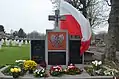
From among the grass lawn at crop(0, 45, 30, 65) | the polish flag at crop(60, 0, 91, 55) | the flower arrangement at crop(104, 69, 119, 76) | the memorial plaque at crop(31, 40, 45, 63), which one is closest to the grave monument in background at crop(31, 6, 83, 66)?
the memorial plaque at crop(31, 40, 45, 63)

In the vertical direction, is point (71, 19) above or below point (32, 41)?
above

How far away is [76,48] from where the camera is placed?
45.5ft

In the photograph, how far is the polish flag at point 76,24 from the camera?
44.8ft

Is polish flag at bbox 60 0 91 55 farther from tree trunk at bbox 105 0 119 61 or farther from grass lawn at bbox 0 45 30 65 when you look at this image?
grass lawn at bbox 0 45 30 65

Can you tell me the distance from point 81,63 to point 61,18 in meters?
2.86

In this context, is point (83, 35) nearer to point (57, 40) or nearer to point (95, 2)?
point (57, 40)

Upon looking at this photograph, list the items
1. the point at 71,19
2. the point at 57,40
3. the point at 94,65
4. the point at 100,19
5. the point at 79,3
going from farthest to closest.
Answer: the point at 100,19 → the point at 79,3 → the point at 71,19 → the point at 57,40 → the point at 94,65

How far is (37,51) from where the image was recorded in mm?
13852

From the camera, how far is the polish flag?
13661mm

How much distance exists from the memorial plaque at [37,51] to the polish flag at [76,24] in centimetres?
183

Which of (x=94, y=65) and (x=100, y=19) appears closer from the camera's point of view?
(x=94, y=65)

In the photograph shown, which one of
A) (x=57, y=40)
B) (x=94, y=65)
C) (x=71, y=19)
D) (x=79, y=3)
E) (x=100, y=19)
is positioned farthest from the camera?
(x=100, y=19)

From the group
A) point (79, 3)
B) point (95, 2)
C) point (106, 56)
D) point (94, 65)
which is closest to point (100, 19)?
point (95, 2)

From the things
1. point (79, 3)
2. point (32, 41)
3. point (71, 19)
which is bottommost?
point (32, 41)
